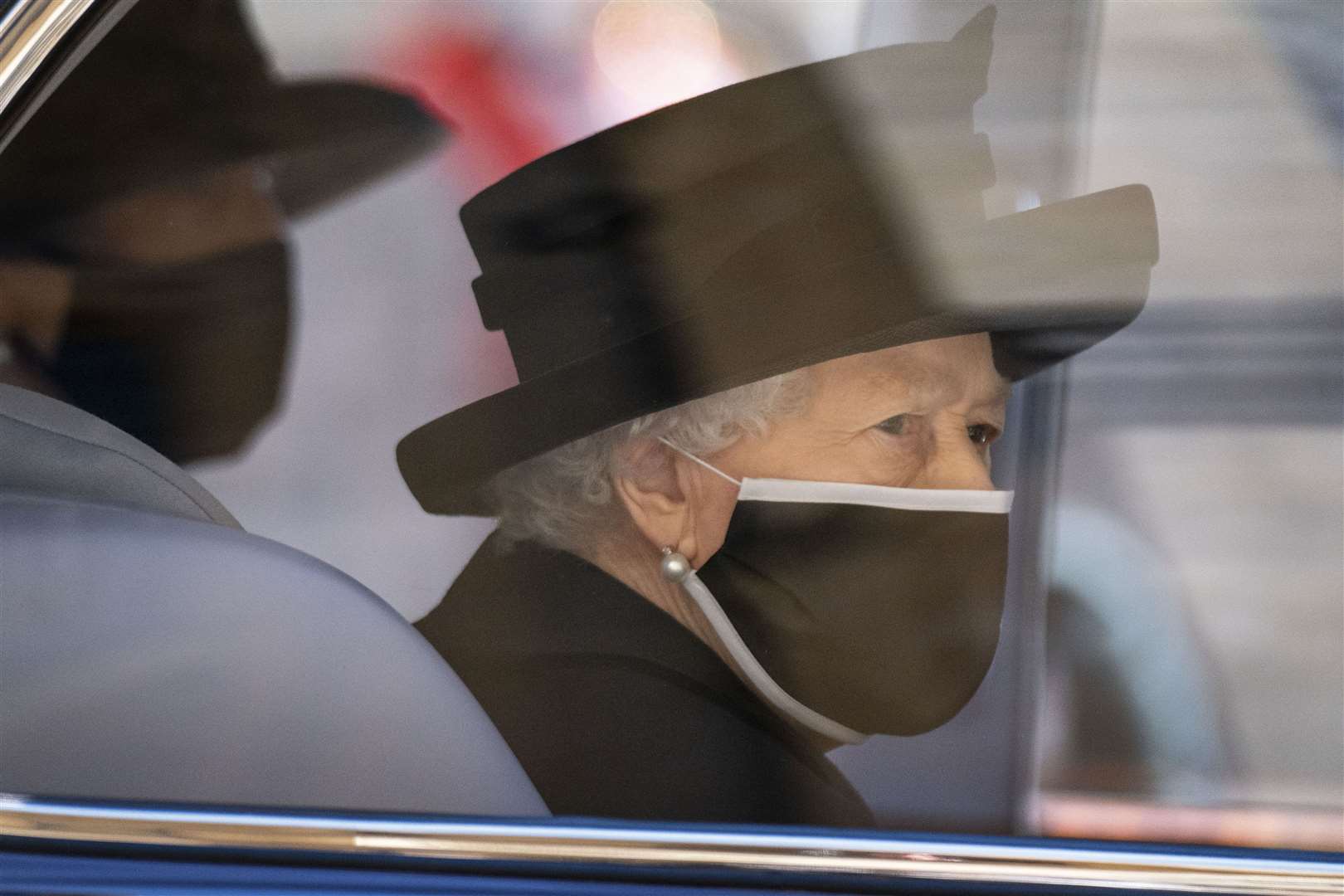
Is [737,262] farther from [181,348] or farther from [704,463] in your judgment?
[181,348]

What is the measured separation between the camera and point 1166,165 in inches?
64.6

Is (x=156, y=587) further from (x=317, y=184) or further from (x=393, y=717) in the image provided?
(x=317, y=184)

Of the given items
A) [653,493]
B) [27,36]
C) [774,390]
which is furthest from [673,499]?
[27,36]

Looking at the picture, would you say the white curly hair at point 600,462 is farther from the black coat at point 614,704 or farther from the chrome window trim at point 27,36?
the chrome window trim at point 27,36

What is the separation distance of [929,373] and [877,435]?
0.11 metres

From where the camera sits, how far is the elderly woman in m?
1.49

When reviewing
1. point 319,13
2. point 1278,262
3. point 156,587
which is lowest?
point 156,587

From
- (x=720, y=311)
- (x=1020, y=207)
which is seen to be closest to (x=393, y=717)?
(x=720, y=311)

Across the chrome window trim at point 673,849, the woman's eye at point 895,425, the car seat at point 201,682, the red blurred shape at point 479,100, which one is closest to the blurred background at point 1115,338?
the red blurred shape at point 479,100

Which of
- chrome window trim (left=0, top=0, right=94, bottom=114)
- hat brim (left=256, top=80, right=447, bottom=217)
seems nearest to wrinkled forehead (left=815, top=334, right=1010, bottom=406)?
hat brim (left=256, top=80, right=447, bottom=217)

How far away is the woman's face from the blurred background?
5 cm

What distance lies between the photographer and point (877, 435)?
1574 millimetres

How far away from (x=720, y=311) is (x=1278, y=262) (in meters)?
0.65

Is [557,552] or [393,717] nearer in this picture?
[393,717]
